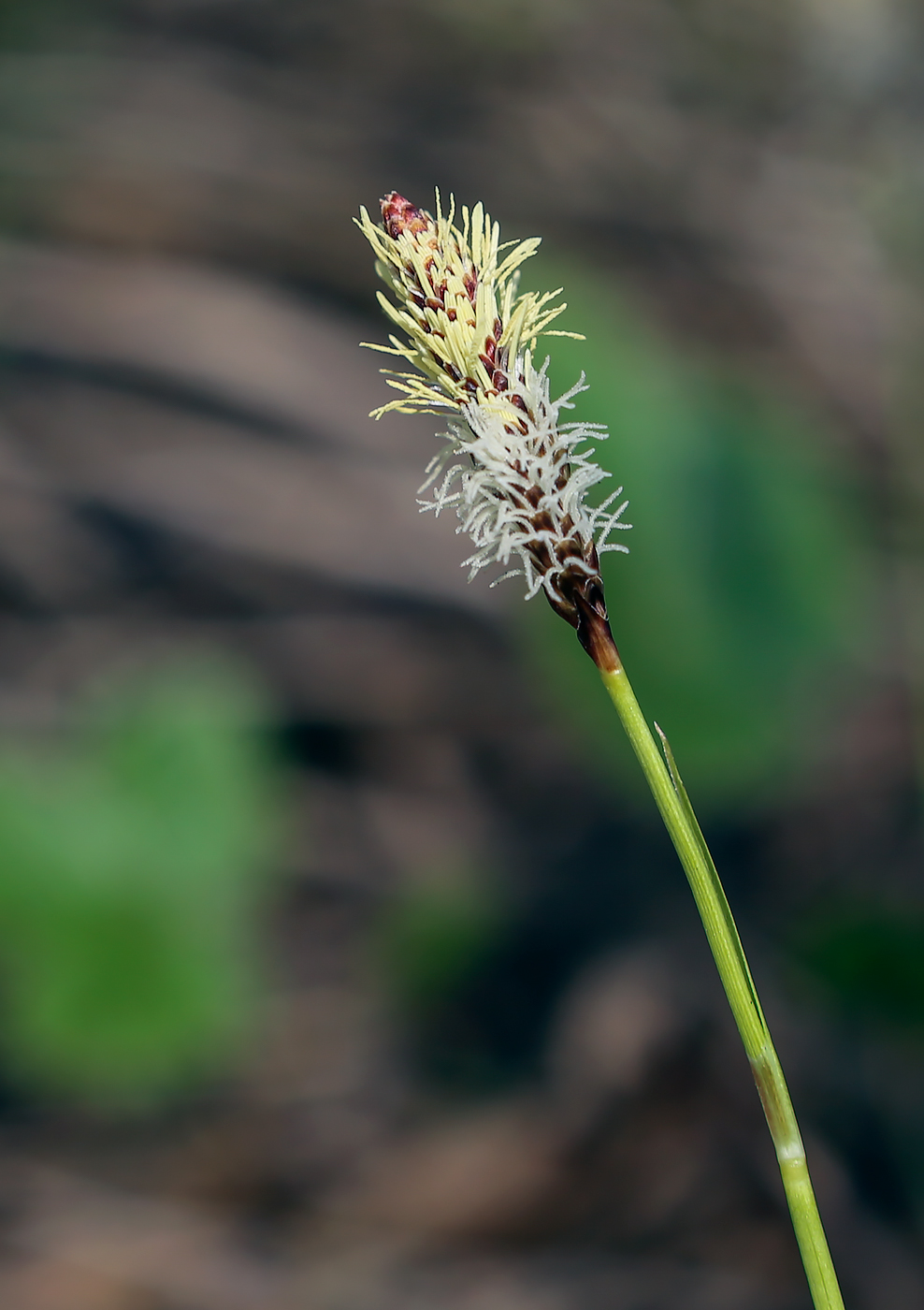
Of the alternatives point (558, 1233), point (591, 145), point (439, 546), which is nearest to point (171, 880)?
point (558, 1233)

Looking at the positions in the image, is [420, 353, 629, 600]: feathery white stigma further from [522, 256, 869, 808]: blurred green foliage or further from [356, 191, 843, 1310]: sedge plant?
[522, 256, 869, 808]: blurred green foliage

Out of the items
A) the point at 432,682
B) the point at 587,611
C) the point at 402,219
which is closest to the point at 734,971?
the point at 587,611

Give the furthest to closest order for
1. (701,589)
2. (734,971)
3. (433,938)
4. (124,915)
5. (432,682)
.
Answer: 1. (432,682)
2. (433,938)
3. (701,589)
4. (124,915)
5. (734,971)

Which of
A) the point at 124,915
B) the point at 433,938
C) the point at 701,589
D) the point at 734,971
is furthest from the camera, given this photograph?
the point at 433,938

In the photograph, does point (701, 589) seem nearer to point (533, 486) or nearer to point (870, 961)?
point (870, 961)

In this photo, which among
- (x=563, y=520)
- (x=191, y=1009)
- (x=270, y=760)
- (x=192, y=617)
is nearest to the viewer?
(x=563, y=520)

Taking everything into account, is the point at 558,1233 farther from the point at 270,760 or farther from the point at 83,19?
the point at 83,19

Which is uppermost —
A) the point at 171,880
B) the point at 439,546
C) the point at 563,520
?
the point at 439,546
